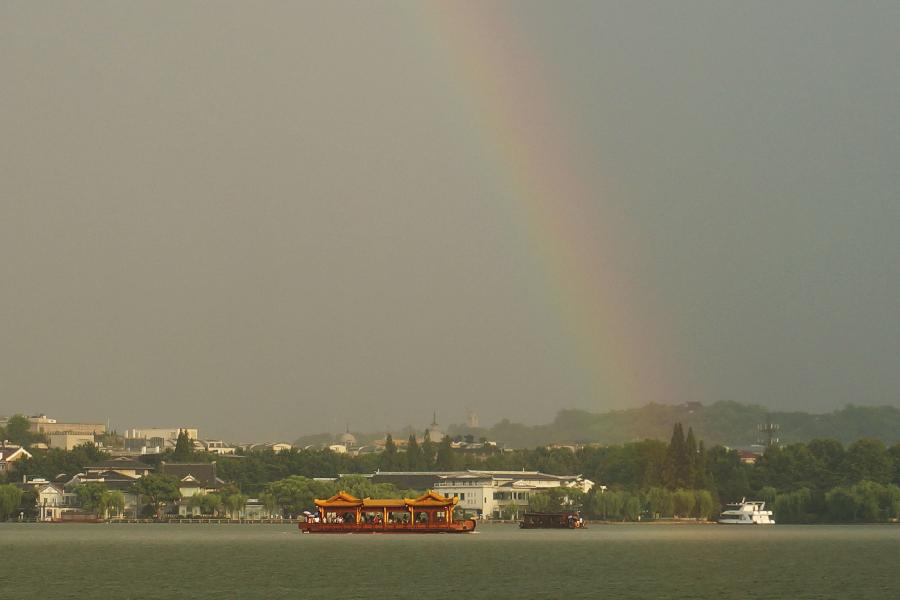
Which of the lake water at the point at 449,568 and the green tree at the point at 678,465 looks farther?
the green tree at the point at 678,465

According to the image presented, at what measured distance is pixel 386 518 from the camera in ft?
453

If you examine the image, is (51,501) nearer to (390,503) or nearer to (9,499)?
(9,499)

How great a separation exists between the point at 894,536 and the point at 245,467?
9465 centimetres

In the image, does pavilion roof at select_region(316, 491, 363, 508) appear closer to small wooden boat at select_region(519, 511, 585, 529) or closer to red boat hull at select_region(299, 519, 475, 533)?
red boat hull at select_region(299, 519, 475, 533)

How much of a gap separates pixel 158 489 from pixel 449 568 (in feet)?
347

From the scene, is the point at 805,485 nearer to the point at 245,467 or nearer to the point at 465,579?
the point at 245,467

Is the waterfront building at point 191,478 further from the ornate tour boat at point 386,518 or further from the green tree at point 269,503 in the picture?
the ornate tour boat at point 386,518

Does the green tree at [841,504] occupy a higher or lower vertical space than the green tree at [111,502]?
lower

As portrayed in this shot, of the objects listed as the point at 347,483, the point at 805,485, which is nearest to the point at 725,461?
the point at 805,485

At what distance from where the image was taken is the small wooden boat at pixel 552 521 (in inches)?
6014

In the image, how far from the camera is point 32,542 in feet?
359

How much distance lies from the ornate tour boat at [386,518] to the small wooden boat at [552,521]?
1496 cm

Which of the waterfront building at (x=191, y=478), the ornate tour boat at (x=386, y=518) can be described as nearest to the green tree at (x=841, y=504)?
the ornate tour boat at (x=386, y=518)

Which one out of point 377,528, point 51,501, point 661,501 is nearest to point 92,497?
point 51,501
